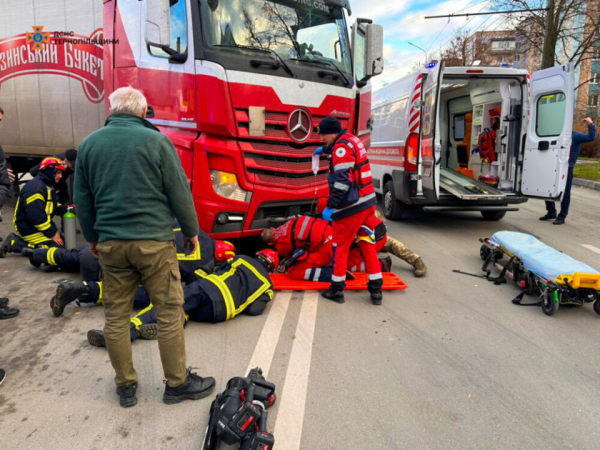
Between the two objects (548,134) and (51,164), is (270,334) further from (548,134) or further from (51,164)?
(548,134)

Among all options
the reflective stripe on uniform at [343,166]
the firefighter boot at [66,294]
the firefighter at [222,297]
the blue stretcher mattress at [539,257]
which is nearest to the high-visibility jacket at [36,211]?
the firefighter boot at [66,294]

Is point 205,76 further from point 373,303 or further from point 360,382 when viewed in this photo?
point 360,382

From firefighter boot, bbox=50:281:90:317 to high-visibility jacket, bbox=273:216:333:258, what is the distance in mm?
2018

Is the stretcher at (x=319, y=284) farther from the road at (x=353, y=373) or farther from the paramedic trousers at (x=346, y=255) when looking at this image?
the paramedic trousers at (x=346, y=255)

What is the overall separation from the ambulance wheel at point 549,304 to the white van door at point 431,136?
2.84m

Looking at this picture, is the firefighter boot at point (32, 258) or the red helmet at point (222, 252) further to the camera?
the firefighter boot at point (32, 258)

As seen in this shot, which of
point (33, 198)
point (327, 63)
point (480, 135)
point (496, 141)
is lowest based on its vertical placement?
point (33, 198)

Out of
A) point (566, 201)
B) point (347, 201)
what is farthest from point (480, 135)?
point (347, 201)

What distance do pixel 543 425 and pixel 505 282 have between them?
8.65ft

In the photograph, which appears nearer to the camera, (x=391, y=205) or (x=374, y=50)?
(x=374, y=50)

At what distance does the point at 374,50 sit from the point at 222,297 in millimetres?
3782

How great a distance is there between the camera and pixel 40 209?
5.31 meters

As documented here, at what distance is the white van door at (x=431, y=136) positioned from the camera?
653 cm

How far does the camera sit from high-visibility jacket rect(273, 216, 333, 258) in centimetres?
485
